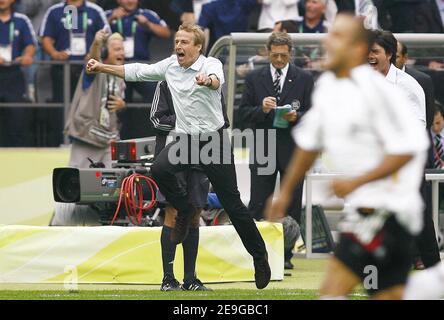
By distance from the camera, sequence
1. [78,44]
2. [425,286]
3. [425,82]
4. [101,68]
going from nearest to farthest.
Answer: [425,286] < [101,68] < [425,82] < [78,44]

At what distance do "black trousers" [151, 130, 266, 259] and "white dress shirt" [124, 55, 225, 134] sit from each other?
116 mm

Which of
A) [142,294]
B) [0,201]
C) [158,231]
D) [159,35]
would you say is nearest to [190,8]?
[159,35]

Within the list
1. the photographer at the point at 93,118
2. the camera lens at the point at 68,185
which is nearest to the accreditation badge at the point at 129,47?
the photographer at the point at 93,118

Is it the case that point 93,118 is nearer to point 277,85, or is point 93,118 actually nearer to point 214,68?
point 277,85

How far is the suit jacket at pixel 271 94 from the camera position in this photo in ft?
43.1

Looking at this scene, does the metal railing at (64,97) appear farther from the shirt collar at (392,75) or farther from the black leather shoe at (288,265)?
the shirt collar at (392,75)

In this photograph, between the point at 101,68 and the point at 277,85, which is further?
the point at 277,85

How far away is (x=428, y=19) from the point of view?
53.0 ft

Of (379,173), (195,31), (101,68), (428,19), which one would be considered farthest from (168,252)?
(428,19)

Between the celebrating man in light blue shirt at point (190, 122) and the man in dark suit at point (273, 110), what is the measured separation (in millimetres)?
2357

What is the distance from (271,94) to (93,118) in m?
2.80

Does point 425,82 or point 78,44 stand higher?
point 425,82

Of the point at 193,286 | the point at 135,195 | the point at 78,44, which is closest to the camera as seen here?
the point at 193,286

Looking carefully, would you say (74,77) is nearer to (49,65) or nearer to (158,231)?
(49,65)
